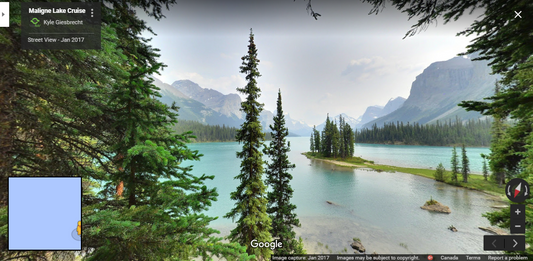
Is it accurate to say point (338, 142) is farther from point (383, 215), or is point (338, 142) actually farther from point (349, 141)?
point (383, 215)

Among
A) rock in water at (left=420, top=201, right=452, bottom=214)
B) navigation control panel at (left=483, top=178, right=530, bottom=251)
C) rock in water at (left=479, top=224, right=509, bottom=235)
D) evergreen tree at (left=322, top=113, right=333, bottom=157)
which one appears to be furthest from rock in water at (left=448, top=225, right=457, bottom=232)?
evergreen tree at (left=322, top=113, right=333, bottom=157)

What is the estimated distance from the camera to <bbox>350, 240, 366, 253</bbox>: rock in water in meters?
13.5

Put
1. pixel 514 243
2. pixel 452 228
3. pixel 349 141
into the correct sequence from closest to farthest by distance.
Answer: pixel 514 243, pixel 452 228, pixel 349 141

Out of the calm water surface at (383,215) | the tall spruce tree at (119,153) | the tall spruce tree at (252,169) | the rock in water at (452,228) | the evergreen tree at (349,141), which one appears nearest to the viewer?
the tall spruce tree at (119,153)

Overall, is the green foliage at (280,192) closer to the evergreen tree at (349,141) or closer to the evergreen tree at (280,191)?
the evergreen tree at (280,191)

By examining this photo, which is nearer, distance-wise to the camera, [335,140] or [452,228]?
[452,228]

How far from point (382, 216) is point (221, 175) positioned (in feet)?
92.1

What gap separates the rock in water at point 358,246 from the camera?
44.2ft

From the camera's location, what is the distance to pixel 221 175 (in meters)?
35.2

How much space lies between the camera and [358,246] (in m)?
13.8

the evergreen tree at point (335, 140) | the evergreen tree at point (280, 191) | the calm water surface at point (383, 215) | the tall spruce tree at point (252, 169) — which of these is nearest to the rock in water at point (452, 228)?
the calm water surface at point (383, 215)

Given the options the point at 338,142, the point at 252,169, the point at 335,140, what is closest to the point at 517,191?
the point at 252,169

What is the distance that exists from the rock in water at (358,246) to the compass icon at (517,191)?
11321 mm

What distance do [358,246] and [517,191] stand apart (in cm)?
1170
